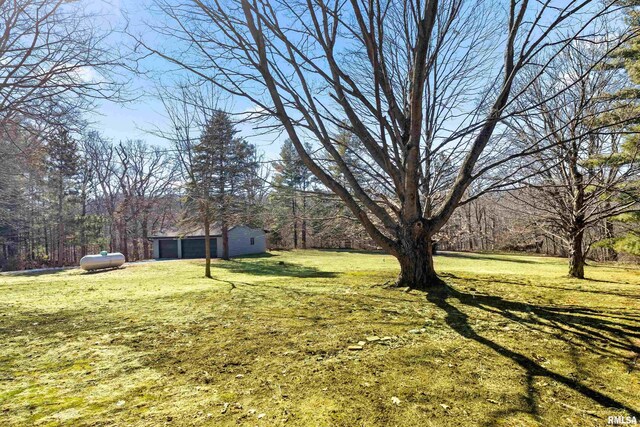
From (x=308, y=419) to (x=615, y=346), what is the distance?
2.84 m

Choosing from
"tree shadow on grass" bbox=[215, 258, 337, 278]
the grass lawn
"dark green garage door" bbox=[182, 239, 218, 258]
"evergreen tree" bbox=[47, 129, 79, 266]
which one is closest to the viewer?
the grass lawn

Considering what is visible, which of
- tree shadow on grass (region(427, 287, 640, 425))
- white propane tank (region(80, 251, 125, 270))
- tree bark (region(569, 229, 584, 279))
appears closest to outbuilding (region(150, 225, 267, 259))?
white propane tank (region(80, 251, 125, 270))

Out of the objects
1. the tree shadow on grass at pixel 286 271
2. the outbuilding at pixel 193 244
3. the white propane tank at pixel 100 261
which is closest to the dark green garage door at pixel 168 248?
the outbuilding at pixel 193 244

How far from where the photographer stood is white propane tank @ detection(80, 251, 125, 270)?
1418 centimetres

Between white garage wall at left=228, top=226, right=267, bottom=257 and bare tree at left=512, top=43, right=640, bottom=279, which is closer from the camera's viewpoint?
bare tree at left=512, top=43, right=640, bottom=279

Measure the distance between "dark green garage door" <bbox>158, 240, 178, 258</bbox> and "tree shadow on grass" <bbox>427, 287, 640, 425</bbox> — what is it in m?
22.9

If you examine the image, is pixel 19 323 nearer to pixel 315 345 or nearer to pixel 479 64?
pixel 315 345

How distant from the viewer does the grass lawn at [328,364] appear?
1738 mm

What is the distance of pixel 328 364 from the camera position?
240 cm

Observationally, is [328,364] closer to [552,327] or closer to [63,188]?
[552,327]

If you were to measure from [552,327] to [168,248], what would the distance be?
25.2m

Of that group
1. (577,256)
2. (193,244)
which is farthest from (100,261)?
(577,256)

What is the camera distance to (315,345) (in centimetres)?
280

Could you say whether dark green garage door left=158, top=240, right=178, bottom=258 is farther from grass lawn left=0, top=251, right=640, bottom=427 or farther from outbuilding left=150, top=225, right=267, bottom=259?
grass lawn left=0, top=251, right=640, bottom=427
